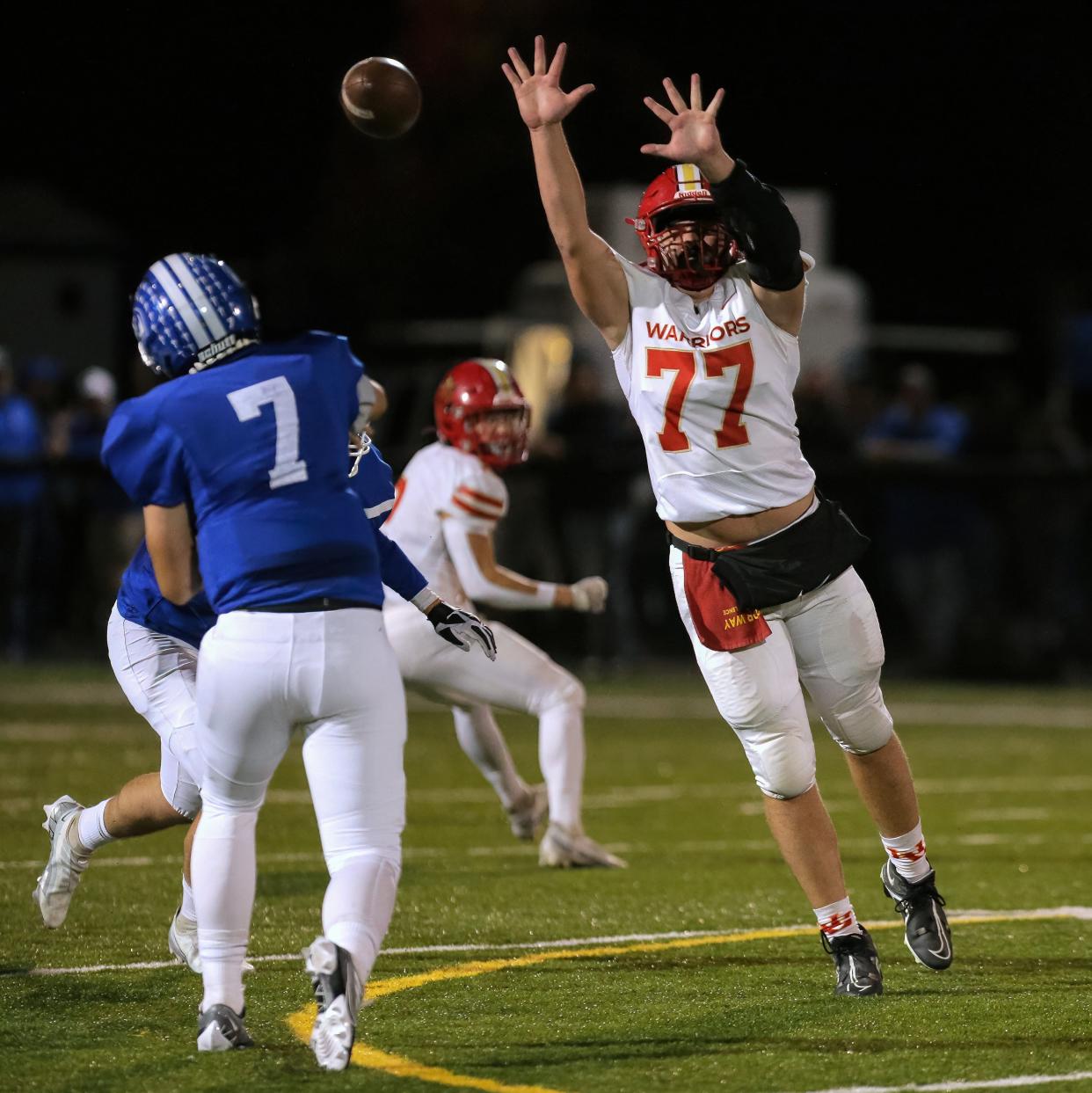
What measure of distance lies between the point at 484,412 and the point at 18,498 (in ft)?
27.9

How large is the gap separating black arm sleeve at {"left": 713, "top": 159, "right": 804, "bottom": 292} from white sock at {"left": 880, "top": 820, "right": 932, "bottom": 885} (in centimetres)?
157

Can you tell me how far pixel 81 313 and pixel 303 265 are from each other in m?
3.71

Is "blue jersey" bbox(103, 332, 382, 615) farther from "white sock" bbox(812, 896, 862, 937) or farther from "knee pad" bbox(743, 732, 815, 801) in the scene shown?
"white sock" bbox(812, 896, 862, 937)

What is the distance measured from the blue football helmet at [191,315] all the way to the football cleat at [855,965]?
7.15 ft

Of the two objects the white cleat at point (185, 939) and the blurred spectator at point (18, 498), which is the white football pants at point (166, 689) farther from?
the blurred spectator at point (18, 498)

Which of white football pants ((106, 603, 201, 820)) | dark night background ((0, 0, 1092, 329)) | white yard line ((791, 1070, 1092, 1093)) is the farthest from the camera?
dark night background ((0, 0, 1092, 329))

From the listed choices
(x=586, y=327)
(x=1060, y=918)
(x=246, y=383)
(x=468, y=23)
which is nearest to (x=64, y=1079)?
(x=246, y=383)

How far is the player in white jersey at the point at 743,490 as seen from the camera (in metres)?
5.46

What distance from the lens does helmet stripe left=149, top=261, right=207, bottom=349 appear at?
15.2ft

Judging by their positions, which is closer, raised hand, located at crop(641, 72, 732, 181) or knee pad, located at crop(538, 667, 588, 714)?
raised hand, located at crop(641, 72, 732, 181)

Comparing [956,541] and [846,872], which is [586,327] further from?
[846,872]

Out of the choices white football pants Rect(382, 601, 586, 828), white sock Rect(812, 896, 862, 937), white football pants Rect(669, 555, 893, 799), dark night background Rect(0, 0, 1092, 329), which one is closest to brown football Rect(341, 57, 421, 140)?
white football pants Rect(382, 601, 586, 828)

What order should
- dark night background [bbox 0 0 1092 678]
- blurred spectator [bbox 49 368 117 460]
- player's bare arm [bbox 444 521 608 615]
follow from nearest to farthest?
player's bare arm [bbox 444 521 608 615]
blurred spectator [bbox 49 368 117 460]
dark night background [bbox 0 0 1092 678]

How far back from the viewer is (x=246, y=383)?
180 inches
